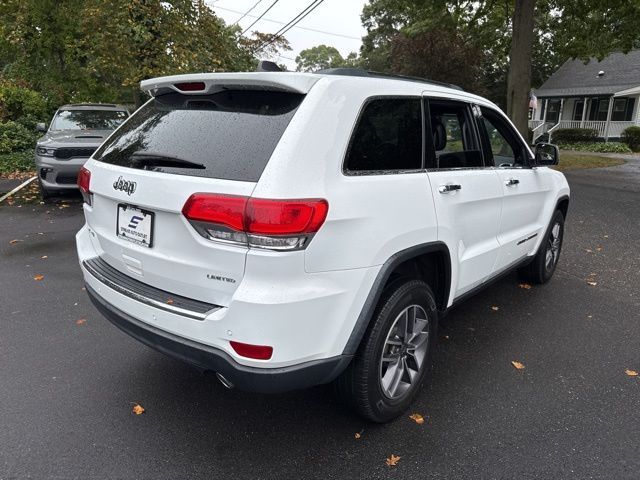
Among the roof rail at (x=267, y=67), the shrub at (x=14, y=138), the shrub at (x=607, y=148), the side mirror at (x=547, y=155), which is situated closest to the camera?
the roof rail at (x=267, y=67)

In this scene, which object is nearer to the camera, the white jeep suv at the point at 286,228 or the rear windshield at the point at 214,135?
the white jeep suv at the point at 286,228

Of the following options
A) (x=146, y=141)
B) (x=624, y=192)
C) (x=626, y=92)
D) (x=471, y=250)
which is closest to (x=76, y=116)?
(x=146, y=141)

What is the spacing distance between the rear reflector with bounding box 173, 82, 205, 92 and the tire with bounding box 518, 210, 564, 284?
3.58 m

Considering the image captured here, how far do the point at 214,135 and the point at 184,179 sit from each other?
292 millimetres

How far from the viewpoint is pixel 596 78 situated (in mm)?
A: 30234

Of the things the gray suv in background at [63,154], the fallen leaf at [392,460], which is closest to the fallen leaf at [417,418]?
the fallen leaf at [392,460]

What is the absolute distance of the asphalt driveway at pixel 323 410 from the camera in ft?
7.90

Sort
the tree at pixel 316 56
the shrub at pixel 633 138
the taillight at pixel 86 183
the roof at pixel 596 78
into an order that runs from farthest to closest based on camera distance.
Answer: the tree at pixel 316 56
the roof at pixel 596 78
the shrub at pixel 633 138
the taillight at pixel 86 183

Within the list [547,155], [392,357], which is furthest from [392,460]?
[547,155]

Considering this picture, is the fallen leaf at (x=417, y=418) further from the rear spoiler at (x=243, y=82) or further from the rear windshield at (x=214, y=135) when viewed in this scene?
the rear spoiler at (x=243, y=82)

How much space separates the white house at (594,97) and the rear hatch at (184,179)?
27752 millimetres

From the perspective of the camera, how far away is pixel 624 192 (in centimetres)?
1130

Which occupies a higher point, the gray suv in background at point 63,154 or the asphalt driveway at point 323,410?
the gray suv in background at point 63,154

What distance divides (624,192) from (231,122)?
1176 cm
